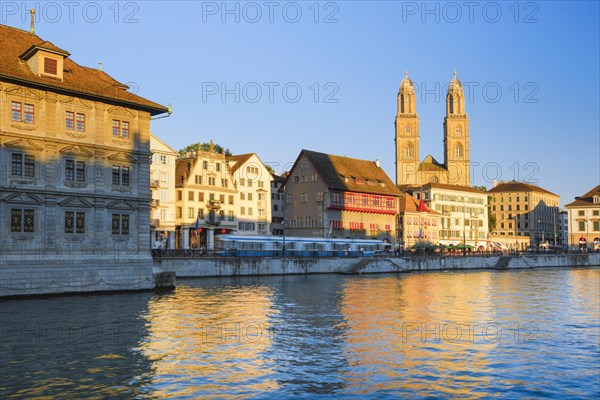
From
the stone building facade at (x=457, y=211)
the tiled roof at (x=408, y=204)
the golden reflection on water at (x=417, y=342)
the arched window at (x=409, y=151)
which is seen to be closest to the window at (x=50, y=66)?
the golden reflection on water at (x=417, y=342)

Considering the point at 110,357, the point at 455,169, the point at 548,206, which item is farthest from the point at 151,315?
the point at 548,206

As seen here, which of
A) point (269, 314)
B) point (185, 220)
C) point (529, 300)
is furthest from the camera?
point (185, 220)

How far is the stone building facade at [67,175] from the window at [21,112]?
0.18ft

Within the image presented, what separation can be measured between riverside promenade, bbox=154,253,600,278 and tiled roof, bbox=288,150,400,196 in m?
16.6

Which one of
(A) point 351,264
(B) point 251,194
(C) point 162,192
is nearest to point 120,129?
(C) point 162,192

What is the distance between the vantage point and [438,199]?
4823 inches

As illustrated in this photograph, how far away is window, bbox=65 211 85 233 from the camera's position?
3919 centimetres

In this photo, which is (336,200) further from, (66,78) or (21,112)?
(21,112)

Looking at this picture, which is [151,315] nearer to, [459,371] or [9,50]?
[459,371]

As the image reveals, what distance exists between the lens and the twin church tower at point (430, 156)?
166 m

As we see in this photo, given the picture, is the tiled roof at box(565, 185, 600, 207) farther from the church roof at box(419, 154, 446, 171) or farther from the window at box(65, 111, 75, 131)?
the window at box(65, 111, 75, 131)

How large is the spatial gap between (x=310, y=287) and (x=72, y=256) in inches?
743

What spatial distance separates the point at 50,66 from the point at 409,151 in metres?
135

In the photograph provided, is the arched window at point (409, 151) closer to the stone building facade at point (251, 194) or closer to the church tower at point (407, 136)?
the church tower at point (407, 136)
